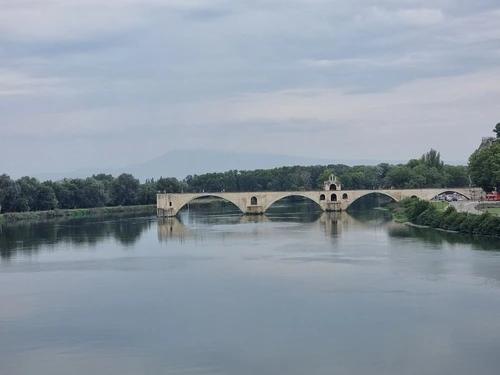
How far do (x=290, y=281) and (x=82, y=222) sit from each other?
35808mm

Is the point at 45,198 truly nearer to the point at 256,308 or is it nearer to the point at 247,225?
the point at 247,225

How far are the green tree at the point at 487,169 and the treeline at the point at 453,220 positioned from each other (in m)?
4.52

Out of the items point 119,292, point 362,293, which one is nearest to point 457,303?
point 362,293

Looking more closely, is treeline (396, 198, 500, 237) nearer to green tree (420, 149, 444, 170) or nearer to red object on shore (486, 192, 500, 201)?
red object on shore (486, 192, 500, 201)

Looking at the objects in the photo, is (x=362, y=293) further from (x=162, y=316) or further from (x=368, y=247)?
(x=368, y=247)

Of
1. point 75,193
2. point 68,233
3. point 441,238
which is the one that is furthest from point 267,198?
point 441,238

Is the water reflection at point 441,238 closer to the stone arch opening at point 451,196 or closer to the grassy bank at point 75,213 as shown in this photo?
the stone arch opening at point 451,196

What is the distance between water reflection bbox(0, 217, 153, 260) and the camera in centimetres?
4034

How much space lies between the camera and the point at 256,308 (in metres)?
21.8

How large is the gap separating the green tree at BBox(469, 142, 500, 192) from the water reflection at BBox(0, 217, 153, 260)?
21.9 meters

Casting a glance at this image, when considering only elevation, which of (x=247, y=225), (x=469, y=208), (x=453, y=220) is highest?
(x=469, y=208)

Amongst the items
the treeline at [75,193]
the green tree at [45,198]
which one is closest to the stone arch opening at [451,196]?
the treeline at [75,193]

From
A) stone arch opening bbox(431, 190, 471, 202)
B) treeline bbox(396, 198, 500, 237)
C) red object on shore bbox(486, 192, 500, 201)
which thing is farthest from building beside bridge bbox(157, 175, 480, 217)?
treeline bbox(396, 198, 500, 237)

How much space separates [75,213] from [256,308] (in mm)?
49944
